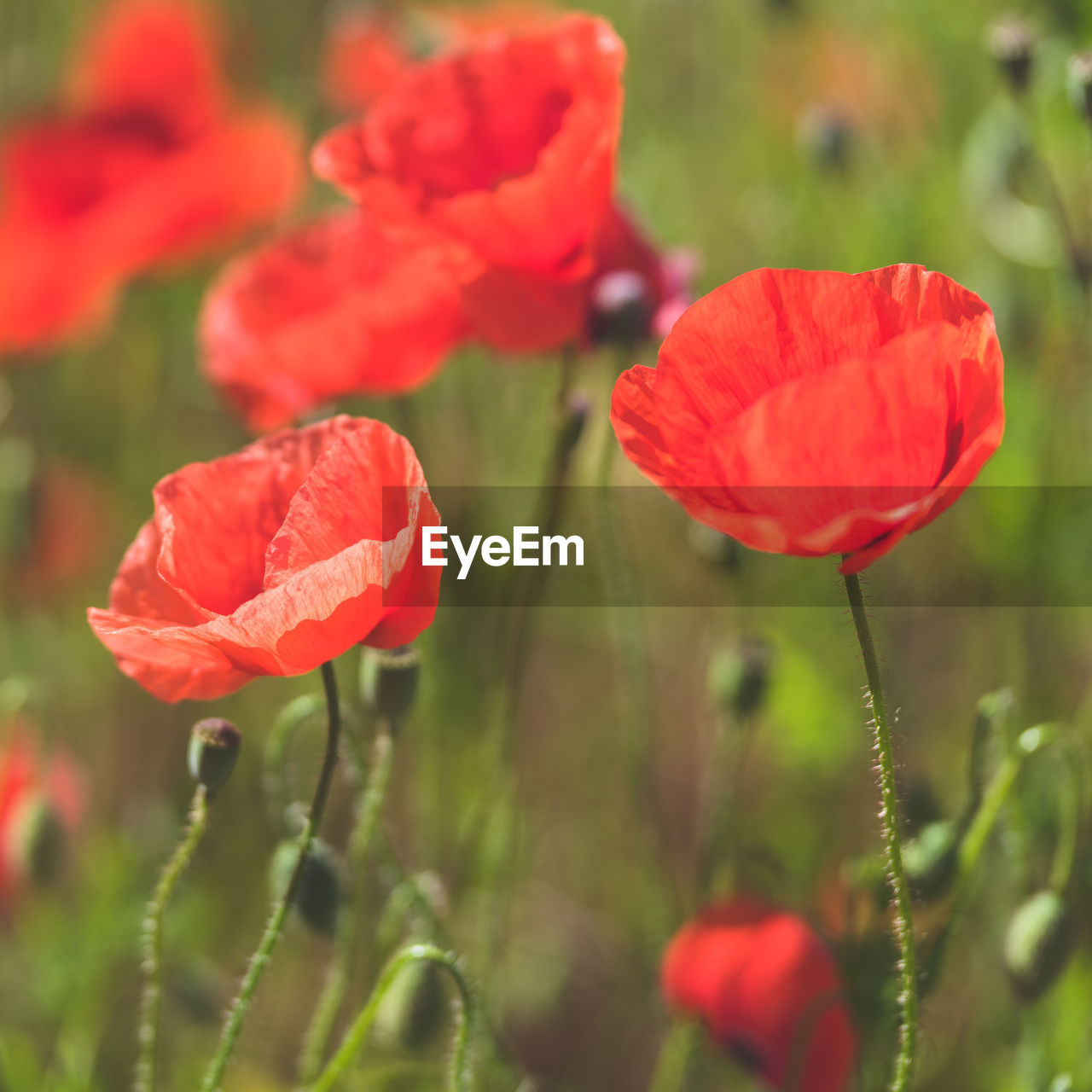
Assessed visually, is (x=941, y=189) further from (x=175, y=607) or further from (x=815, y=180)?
(x=175, y=607)

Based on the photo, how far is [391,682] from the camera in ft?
2.85

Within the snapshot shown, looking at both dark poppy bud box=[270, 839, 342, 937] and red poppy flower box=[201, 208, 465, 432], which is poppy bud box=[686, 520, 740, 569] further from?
dark poppy bud box=[270, 839, 342, 937]

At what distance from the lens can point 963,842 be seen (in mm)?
926

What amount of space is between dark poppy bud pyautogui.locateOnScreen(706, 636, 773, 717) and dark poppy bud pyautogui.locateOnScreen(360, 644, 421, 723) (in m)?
0.39

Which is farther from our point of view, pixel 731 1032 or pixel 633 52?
pixel 633 52

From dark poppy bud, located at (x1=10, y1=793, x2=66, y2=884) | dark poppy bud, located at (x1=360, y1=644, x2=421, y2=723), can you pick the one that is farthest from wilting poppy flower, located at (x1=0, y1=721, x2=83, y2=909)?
dark poppy bud, located at (x1=360, y1=644, x2=421, y2=723)

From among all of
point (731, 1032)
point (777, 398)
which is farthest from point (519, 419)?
point (777, 398)

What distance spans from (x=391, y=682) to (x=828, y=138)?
1.14 meters

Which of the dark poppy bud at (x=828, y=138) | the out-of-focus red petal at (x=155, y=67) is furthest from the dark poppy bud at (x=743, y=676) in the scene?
the out-of-focus red petal at (x=155, y=67)

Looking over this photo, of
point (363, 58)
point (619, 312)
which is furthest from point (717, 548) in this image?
point (363, 58)

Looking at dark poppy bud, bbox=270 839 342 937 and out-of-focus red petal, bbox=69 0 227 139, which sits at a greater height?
out-of-focus red petal, bbox=69 0 227 139

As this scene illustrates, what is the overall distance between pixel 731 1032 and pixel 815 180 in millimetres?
1630

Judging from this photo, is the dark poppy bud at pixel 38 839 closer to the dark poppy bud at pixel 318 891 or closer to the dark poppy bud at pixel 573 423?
the dark poppy bud at pixel 318 891

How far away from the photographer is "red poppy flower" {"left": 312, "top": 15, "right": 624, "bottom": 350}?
933 mm
